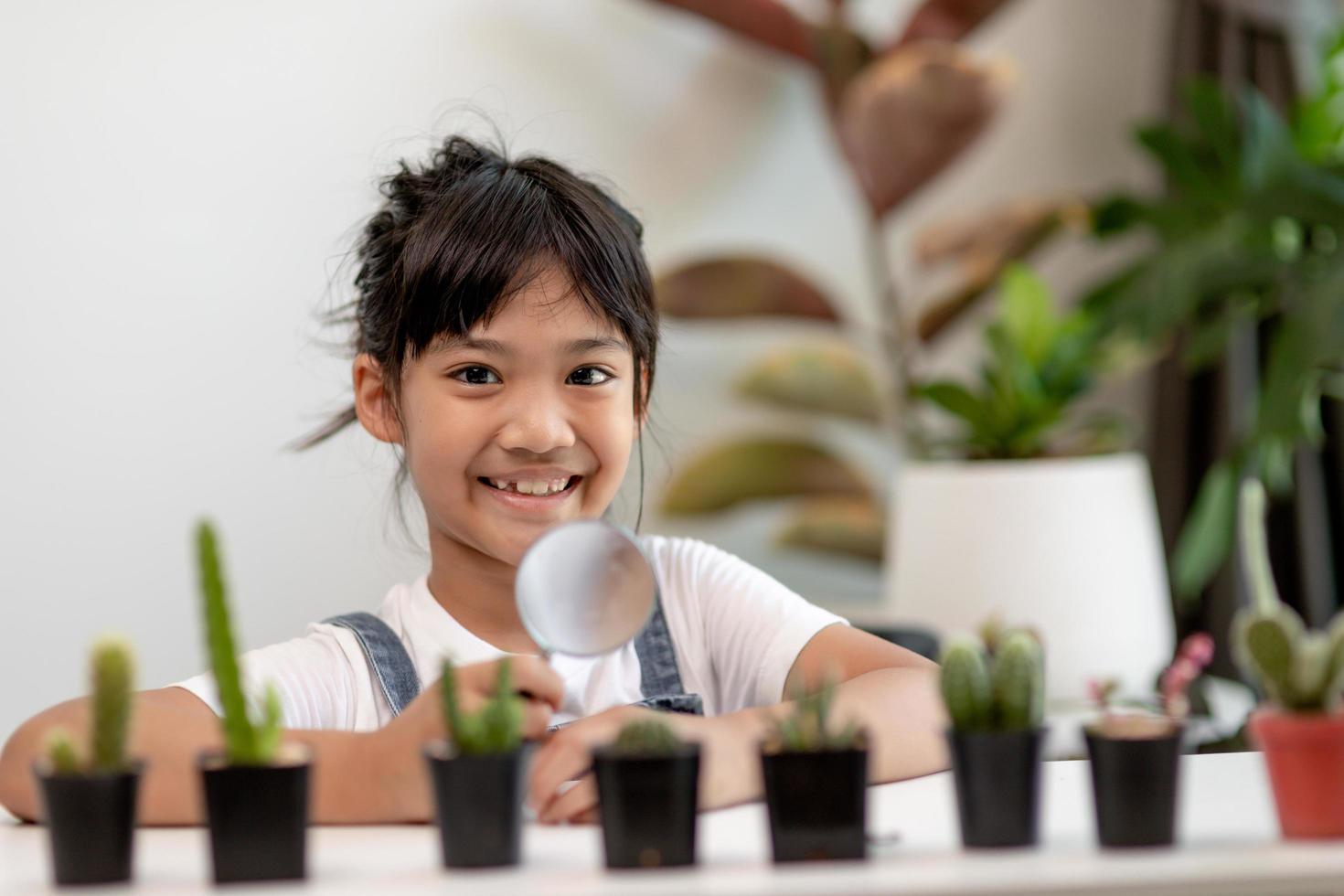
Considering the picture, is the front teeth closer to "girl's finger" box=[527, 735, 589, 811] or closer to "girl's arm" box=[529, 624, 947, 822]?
"girl's arm" box=[529, 624, 947, 822]

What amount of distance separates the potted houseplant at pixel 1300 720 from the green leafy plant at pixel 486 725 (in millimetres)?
316

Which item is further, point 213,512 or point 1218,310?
point 1218,310

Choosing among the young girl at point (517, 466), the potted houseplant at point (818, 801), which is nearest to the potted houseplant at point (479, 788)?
the potted houseplant at point (818, 801)

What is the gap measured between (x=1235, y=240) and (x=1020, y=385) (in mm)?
562

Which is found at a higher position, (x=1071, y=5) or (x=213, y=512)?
(x=1071, y=5)

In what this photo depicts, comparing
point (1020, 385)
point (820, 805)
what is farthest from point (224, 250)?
point (820, 805)

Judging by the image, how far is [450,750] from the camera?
0.64 meters

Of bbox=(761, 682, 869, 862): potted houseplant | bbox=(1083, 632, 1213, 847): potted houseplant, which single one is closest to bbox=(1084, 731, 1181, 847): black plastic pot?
bbox=(1083, 632, 1213, 847): potted houseplant

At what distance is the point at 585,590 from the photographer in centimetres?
81

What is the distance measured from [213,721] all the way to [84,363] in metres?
1.83

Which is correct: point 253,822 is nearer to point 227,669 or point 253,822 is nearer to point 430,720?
point 227,669

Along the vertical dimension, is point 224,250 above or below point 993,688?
above

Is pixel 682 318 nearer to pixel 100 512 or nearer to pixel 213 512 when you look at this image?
pixel 213 512

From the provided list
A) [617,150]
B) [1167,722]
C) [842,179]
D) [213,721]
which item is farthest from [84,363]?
[1167,722]
